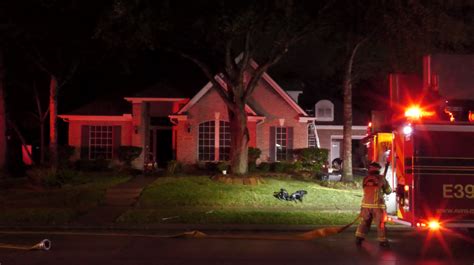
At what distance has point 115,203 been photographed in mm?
18875

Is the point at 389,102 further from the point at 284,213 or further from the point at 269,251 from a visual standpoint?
the point at 284,213

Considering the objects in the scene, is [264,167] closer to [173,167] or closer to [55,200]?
[173,167]

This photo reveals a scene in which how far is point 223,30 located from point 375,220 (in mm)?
9080

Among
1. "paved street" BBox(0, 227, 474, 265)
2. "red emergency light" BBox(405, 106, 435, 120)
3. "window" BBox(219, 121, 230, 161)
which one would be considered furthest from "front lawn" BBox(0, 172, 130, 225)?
"red emergency light" BBox(405, 106, 435, 120)

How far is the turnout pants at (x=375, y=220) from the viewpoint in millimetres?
11117

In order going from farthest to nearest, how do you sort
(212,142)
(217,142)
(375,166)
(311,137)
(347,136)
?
1. (311,137)
2. (212,142)
3. (217,142)
4. (347,136)
5. (375,166)

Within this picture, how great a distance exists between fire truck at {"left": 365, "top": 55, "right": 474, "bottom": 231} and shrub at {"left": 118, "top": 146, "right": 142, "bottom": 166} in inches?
713

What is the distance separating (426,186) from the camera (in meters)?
10.4

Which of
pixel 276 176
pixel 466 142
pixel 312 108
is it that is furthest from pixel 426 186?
pixel 312 108

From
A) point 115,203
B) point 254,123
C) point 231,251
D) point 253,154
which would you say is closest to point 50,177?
point 115,203

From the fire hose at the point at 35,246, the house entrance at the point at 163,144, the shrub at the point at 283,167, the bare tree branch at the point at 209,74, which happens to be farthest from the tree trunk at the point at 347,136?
the fire hose at the point at 35,246

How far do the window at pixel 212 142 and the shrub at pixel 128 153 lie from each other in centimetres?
305

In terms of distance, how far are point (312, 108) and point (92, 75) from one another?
14.0m

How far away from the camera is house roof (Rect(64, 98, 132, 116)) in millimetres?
29250
